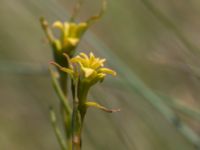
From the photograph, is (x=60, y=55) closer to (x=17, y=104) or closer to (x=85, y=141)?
(x=85, y=141)

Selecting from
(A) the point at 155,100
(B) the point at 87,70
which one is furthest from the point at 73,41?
(A) the point at 155,100

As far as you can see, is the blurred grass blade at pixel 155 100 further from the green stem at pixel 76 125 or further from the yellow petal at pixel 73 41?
the green stem at pixel 76 125

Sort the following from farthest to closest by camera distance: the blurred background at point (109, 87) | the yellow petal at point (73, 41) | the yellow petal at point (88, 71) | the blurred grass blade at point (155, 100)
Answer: the blurred background at point (109, 87)
the blurred grass blade at point (155, 100)
the yellow petal at point (73, 41)
the yellow petal at point (88, 71)

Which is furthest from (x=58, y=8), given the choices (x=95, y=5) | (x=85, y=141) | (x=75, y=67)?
(x=95, y=5)

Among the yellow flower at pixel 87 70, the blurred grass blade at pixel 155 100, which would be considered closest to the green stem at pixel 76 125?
the yellow flower at pixel 87 70

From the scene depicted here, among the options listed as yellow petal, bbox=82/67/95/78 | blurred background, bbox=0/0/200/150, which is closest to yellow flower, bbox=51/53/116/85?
yellow petal, bbox=82/67/95/78

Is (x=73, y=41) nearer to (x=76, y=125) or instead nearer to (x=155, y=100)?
(x=76, y=125)

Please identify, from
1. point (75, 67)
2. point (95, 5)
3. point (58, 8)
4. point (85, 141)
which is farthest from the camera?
point (95, 5)

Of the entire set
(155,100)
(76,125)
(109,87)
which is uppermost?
(76,125)

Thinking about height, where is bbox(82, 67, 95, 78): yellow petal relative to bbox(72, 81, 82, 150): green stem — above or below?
above

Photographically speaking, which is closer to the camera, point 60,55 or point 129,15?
point 60,55

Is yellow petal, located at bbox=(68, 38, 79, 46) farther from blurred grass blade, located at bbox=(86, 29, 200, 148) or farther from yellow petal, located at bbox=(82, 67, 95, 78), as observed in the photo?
blurred grass blade, located at bbox=(86, 29, 200, 148)
